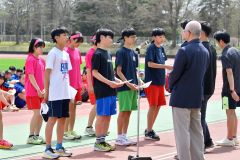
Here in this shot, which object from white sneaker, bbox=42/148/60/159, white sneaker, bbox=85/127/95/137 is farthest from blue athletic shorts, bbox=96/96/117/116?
white sneaker, bbox=85/127/95/137

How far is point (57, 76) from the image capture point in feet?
Result: 27.1

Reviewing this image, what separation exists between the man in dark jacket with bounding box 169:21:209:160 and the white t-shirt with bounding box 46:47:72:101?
6.53 feet

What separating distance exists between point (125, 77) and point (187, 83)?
2.57 m

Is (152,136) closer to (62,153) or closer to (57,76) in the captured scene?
(62,153)

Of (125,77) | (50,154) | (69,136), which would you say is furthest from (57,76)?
(69,136)

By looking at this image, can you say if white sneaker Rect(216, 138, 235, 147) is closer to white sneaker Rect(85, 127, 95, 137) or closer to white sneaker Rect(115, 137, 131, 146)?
white sneaker Rect(115, 137, 131, 146)

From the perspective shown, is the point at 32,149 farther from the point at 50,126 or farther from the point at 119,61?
the point at 119,61

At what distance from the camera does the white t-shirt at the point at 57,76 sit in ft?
26.9

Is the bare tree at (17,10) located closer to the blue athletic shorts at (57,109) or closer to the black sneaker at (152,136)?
the black sneaker at (152,136)

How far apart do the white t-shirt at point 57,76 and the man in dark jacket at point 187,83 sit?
6.53 ft

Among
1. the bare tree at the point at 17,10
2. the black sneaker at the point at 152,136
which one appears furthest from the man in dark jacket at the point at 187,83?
the bare tree at the point at 17,10

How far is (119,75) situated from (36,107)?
1692mm

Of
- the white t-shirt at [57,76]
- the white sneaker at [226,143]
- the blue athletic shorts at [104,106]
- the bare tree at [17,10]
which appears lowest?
the white sneaker at [226,143]

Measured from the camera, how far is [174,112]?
283 inches
